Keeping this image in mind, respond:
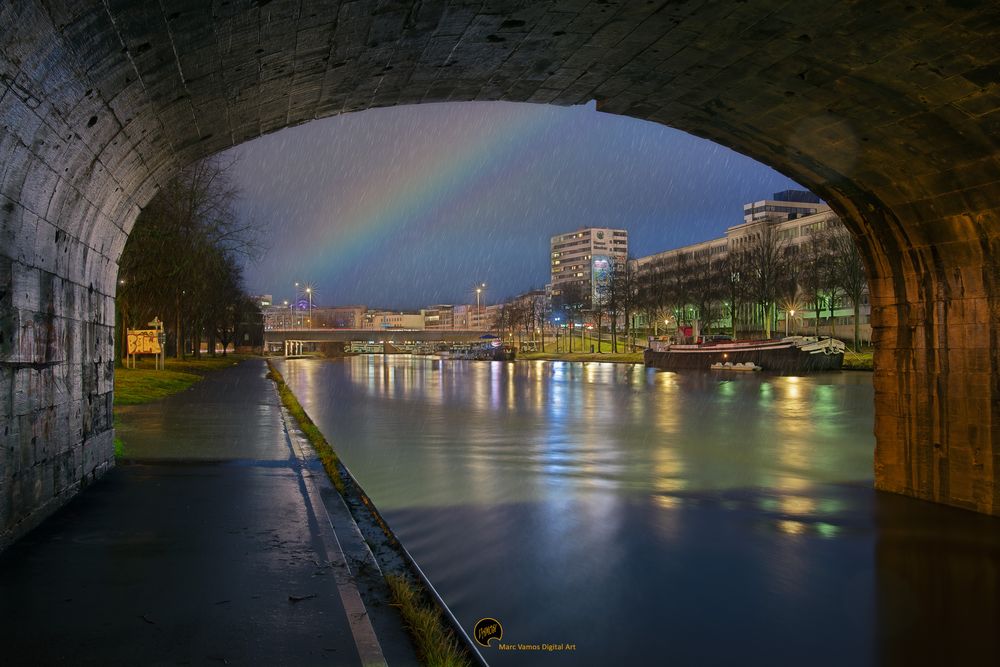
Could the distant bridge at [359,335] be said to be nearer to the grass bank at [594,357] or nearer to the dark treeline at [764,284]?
the grass bank at [594,357]

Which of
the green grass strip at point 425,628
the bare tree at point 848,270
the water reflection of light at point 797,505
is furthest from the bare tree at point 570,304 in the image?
the green grass strip at point 425,628

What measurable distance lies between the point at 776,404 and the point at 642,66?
20388 millimetres

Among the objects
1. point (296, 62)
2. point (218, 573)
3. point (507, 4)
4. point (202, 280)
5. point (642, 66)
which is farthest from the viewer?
point (202, 280)

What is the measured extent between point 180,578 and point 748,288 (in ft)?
257

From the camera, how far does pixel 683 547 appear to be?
844cm

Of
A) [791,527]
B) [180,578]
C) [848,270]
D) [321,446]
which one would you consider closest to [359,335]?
[848,270]

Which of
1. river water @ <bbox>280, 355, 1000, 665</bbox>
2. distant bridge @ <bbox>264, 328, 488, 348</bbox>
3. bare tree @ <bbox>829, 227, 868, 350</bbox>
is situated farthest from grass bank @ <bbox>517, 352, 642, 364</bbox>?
river water @ <bbox>280, 355, 1000, 665</bbox>

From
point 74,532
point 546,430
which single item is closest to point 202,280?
point 546,430

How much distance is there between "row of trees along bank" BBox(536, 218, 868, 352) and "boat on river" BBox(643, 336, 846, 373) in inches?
305

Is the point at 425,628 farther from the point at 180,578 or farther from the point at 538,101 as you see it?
the point at 538,101

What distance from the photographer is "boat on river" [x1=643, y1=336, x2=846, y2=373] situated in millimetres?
51469

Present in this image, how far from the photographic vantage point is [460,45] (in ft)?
25.8

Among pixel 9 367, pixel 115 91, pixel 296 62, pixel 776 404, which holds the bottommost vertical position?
pixel 776 404

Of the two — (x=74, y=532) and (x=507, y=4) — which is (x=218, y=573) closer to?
(x=74, y=532)
